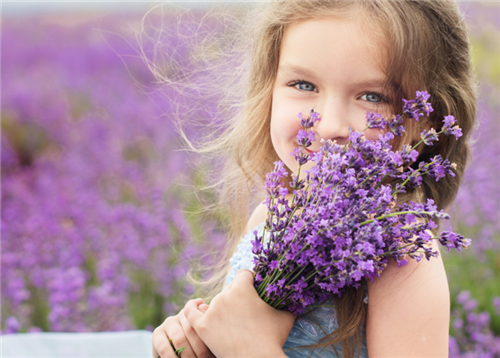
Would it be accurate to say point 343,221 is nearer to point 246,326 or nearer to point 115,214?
point 246,326

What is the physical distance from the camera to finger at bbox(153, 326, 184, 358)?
4.07ft

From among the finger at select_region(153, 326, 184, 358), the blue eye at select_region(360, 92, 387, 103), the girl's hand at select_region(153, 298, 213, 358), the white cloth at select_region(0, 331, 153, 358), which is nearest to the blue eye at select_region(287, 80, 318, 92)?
the blue eye at select_region(360, 92, 387, 103)

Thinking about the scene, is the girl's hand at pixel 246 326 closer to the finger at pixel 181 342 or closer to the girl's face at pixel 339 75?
the finger at pixel 181 342

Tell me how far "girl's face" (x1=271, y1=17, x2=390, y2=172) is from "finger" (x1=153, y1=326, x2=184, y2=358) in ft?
A: 2.17

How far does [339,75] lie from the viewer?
4.04 feet

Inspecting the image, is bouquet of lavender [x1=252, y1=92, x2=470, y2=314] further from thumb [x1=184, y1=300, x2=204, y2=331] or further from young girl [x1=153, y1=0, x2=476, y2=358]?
thumb [x1=184, y1=300, x2=204, y2=331]

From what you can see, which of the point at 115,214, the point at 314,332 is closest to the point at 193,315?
the point at 314,332

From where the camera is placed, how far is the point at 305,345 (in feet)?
4.33

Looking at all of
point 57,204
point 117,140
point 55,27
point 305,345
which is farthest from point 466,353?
point 55,27

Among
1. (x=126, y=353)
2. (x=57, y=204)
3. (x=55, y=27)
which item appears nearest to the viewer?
(x=126, y=353)

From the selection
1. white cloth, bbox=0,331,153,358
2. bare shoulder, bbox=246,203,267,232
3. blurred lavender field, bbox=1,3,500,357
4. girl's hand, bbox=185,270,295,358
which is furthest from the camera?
blurred lavender field, bbox=1,3,500,357

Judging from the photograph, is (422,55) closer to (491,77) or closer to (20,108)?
(20,108)

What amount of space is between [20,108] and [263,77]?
4652mm

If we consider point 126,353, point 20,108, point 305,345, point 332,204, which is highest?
point 332,204
